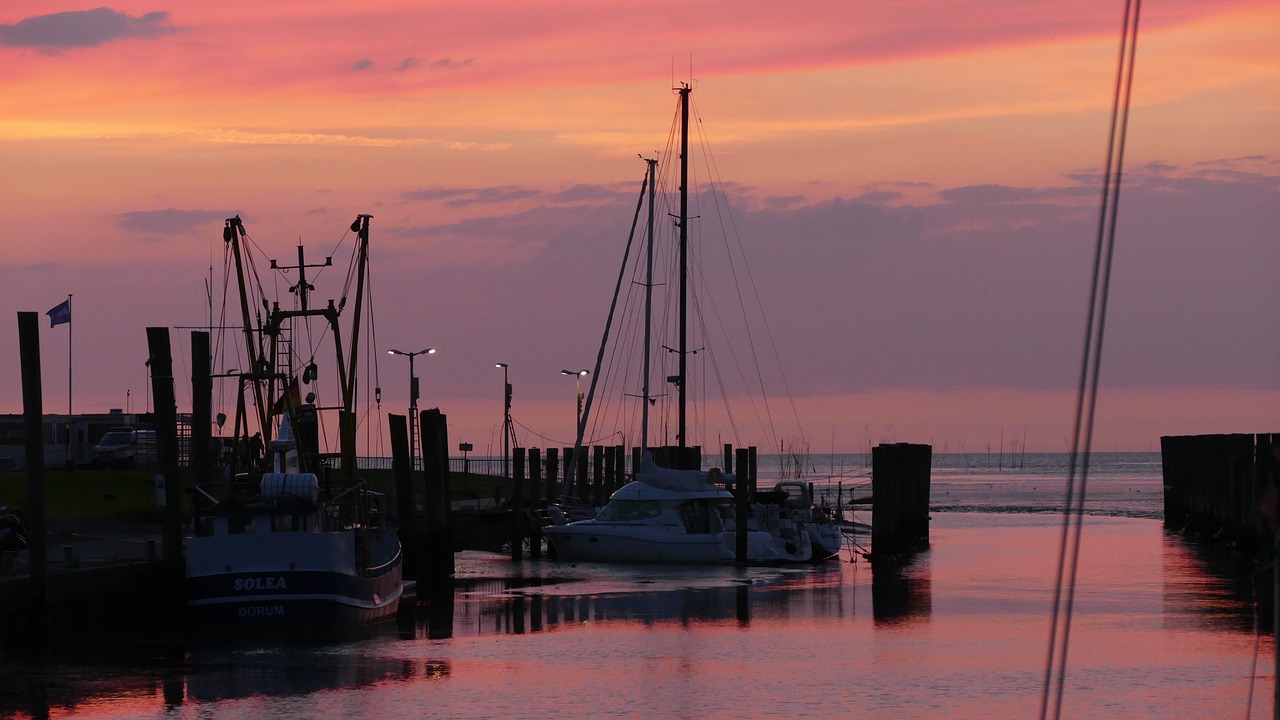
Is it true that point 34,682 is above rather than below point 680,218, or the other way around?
below

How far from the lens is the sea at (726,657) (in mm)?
25656

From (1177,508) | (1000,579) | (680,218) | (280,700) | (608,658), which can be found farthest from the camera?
(1177,508)

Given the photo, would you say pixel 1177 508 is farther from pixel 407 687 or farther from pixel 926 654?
pixel 407 687

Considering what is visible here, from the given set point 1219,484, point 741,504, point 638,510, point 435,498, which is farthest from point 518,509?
point 1219,484

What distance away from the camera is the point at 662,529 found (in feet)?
173

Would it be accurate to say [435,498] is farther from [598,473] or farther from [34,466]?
[598,473]

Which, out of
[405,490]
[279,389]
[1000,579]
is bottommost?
[1000,579]

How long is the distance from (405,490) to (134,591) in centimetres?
1342

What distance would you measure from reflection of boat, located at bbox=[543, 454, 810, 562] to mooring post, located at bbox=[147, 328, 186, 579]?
20.9 meters

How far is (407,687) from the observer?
27375mm

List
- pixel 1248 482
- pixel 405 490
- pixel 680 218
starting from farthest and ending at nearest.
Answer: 1. pixel 680 218
2. pixel 1248 482
3. pixel 405 490

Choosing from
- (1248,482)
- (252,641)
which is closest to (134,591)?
(252,641)

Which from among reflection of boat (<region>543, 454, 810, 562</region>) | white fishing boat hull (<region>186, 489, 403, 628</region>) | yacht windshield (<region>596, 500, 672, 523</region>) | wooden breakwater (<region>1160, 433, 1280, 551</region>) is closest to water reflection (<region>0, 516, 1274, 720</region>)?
white fishing boat hull (<region>186, 489, 403, 628</region>)

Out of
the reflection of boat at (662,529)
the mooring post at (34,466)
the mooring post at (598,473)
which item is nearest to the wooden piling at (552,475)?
the mooring post at (598,473)
